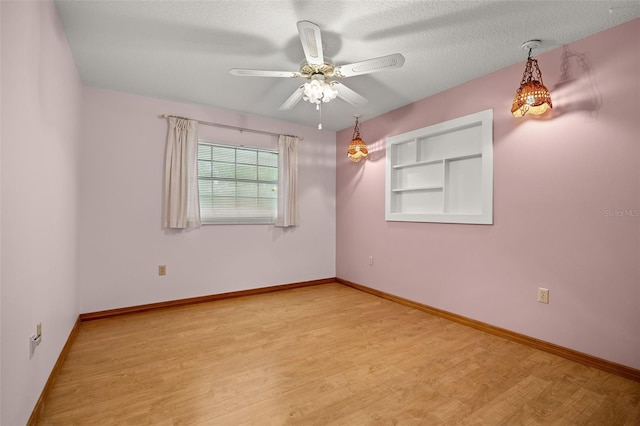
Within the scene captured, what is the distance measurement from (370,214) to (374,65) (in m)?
2.44

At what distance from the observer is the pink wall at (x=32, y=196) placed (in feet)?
4.17

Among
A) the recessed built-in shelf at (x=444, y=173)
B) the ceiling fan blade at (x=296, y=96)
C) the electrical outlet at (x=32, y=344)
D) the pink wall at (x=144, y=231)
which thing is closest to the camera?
the electrical outlet at (x=32, y=344)

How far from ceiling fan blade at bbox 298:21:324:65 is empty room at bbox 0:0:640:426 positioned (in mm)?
25

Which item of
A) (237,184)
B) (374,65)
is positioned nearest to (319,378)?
(374,65)

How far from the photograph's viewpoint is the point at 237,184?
13.0ft

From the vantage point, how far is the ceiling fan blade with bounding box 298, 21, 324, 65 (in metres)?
1.69

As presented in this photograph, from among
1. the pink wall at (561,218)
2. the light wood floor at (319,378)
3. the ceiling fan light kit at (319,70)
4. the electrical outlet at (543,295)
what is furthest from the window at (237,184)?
the electrical outlet at (543,295)

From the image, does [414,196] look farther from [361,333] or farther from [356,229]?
[361,333]

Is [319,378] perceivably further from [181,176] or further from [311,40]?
[181,176]

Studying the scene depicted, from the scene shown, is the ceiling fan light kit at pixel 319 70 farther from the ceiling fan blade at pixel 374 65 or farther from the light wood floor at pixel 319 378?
the light wood floor at pixel 319 378

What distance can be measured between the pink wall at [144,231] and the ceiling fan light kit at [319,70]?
1.76 m

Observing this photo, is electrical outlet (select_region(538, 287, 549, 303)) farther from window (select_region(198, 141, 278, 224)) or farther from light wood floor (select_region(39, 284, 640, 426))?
window (select_region(198, 141, 278, 224))

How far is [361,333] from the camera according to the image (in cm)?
276

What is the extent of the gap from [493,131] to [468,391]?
2.23 meters
